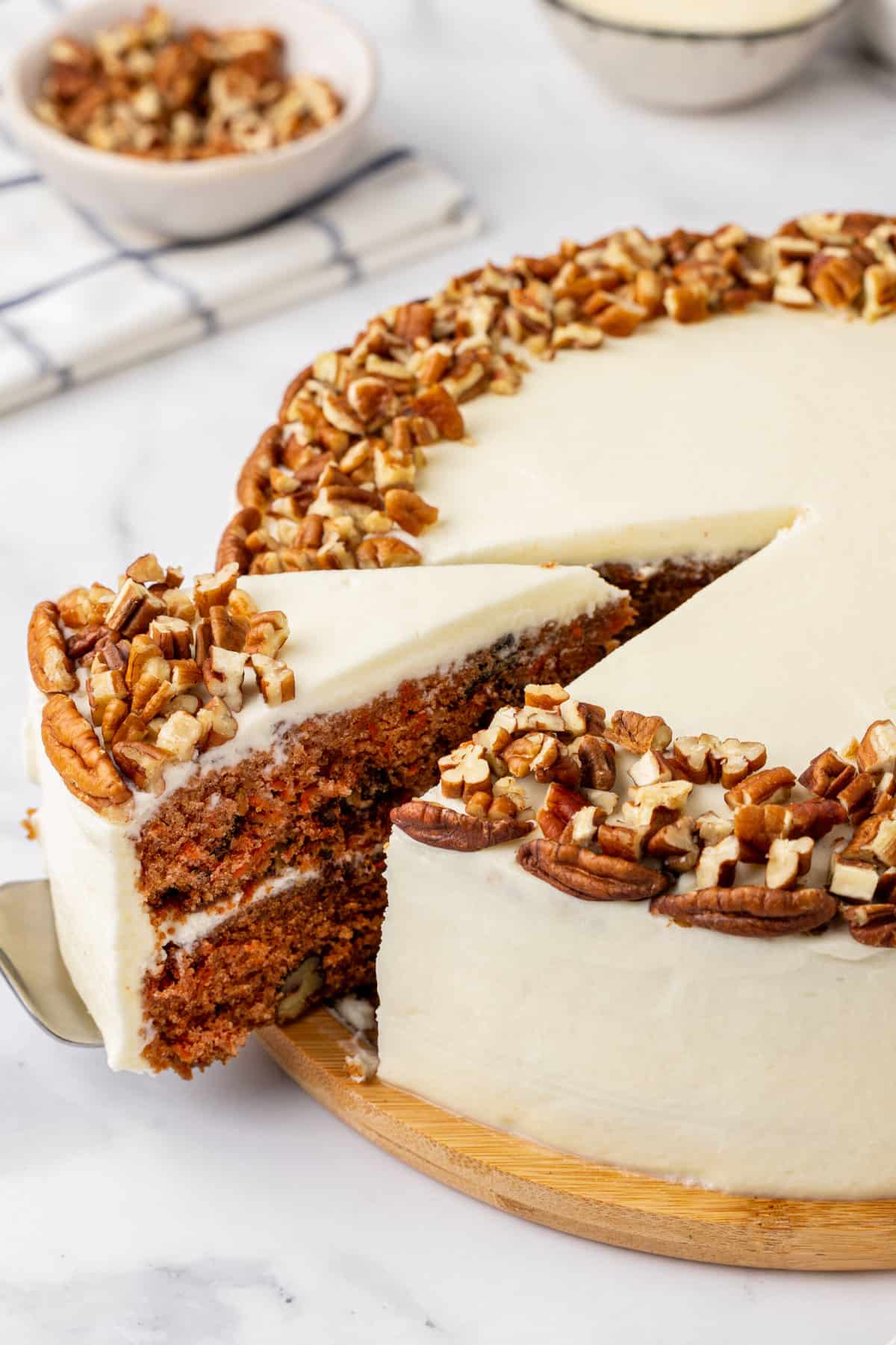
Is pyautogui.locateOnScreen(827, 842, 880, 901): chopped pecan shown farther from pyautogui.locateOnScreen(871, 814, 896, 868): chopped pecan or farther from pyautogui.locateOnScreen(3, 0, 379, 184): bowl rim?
pyautogui.locateOnScreen(3, 0, 379, 184): bowl rim

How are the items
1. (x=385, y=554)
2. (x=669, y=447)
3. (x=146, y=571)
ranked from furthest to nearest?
(x=669, y=447), (x=385, y=554), (x=146, y=571)

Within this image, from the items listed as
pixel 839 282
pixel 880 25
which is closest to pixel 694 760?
pixel 839 282

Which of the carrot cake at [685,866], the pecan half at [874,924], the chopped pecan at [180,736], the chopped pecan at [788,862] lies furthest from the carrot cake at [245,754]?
the pecan half at [874,924]

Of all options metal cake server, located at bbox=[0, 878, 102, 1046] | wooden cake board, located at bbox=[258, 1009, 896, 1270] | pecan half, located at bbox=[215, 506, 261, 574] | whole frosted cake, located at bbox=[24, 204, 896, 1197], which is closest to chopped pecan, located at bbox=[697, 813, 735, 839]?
Answer: whole frosted cake, located at bbox=[24, 204, 896, 1197]

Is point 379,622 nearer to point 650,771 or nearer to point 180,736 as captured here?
point 180,736

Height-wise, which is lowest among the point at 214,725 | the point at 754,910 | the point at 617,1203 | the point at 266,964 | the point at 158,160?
the point at 617,1203

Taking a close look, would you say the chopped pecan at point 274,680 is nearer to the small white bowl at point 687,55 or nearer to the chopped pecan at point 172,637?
the chopped pecan at point 172,637
